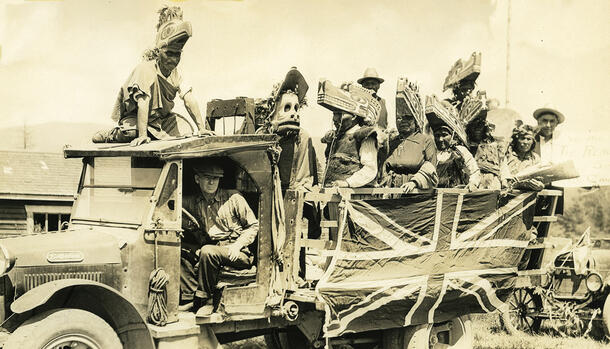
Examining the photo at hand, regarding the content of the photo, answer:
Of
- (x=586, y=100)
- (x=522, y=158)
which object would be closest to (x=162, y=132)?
(x=522, y=158)

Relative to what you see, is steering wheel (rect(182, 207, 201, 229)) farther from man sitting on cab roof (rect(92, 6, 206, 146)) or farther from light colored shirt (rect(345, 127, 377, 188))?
light colored shirt (rect(345, 127, 377, 188))

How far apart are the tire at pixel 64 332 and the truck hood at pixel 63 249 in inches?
18.7

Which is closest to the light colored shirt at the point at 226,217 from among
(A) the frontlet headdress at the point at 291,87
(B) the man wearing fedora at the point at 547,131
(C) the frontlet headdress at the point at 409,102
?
(A) the frontlet headdress at the point at 291,87

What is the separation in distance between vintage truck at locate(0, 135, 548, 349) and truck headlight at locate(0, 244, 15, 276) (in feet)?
0.03

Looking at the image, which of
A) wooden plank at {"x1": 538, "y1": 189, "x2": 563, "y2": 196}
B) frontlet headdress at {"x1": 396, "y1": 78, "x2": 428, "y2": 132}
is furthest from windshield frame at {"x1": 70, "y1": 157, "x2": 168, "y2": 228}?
wooden plank at {"x1": 538, "y1": 189, "x2": 563, "y2": 196}

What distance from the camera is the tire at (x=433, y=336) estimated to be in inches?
283

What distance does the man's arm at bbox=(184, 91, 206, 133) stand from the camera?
728 centimetres

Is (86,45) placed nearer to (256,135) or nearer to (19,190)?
(19,190)

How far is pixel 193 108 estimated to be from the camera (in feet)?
24.0

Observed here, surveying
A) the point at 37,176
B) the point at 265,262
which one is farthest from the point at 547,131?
the point at 37,176

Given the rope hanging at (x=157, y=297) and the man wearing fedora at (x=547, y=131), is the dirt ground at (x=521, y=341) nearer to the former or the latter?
the man wearing fedora at (x=547, y=131)

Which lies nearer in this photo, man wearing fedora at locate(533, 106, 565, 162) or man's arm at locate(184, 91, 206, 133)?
man's arm at locate(184, 91, 206, 133)

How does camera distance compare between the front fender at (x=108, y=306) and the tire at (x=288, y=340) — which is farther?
the tire at (x=288, y=340)

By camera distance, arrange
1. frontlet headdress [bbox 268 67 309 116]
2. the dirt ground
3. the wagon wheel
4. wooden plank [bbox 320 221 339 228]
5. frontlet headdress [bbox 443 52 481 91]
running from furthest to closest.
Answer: the wagon wheel, the dirt ground, frontlet headdress [bbox 443 52 481 91], frontlet headdress [bbox 268 67 309 116], wooden plank [bbox 320 221 339 228]
